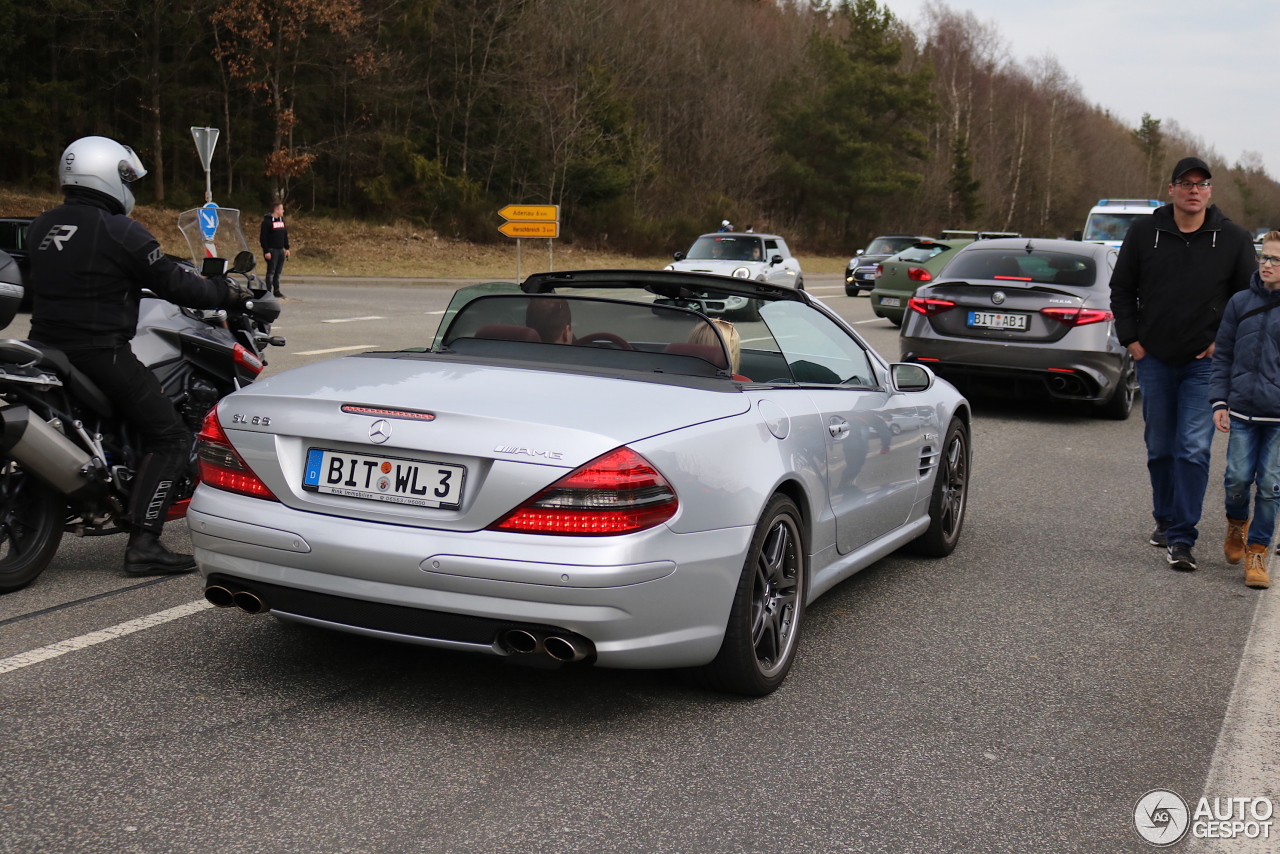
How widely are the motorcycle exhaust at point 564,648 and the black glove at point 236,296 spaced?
2.57 m

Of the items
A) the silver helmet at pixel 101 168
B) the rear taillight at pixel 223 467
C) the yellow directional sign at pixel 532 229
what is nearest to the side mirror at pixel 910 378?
the rear taillight at pixel 223 467

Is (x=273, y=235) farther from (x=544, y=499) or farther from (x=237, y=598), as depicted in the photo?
(x=544, y=499)

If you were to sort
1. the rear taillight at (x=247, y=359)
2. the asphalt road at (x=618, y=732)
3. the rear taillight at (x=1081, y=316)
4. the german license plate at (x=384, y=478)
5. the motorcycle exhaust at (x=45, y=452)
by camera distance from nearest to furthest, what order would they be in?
1. the asphalt road at (x=618, y=732)
2. the german license plate at (x=384, y=478)
3. the motorcycle exhaust at (x=45, y=452)
4. the rear taillight at (x=247, y=359)
5. the rear taillight at (x=1081, y=316)

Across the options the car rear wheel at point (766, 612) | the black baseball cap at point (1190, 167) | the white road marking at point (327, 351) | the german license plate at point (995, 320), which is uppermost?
the black baseball cap at point (1190, 167)

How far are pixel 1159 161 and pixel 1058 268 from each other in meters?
171

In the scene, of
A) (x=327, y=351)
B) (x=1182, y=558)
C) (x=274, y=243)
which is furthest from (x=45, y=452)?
(x=274, y=243)

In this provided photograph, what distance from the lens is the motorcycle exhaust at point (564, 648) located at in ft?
11.7

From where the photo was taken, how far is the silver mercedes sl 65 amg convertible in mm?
3557

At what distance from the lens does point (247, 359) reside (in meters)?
6.23

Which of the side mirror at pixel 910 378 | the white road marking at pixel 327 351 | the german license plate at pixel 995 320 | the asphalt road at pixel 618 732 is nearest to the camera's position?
the asphalt road at pixel 618 732

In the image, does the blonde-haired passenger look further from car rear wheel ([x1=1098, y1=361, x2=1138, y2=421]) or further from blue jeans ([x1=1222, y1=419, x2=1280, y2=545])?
car rear wheel ([x1=1098, y1=361, x2=1138, y2=421])

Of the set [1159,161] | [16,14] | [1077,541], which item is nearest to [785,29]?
[16,14]

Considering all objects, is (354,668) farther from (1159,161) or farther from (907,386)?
(1159,161)

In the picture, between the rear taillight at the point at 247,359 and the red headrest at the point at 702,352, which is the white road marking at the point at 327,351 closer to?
the rear taillight at the point at 247,359
